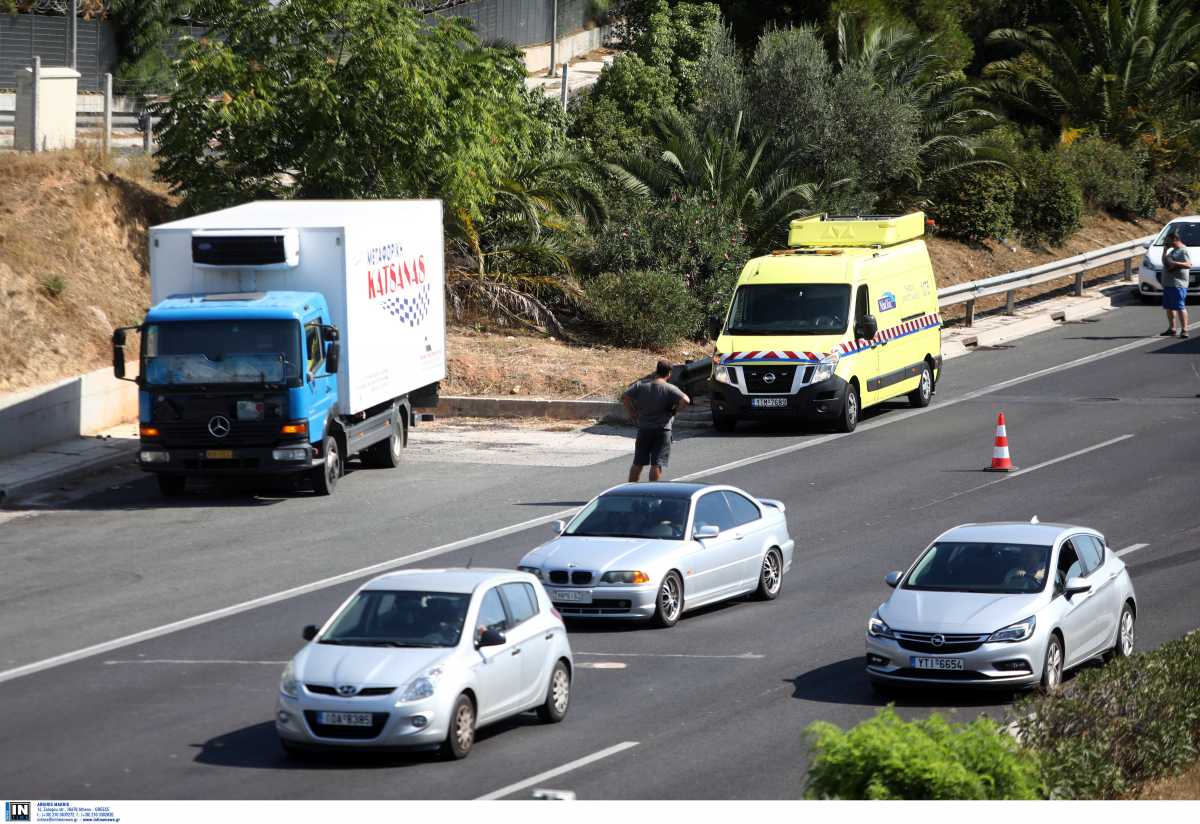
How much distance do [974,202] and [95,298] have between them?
72.4 ft

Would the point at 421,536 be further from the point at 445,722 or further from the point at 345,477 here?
the point at 445,722

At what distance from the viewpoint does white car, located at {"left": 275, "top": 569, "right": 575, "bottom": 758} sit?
1212cm

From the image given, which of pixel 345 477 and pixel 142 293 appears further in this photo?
pixel 142 293

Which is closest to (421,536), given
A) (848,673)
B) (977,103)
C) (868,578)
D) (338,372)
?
(338,372)

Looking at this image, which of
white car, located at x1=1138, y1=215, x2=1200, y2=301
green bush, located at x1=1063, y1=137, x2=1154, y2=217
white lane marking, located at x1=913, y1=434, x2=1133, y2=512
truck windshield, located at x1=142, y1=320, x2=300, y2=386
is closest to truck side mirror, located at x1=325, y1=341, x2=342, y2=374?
truck windshield, located at x1=142, y1=320, x2=300, y2=386

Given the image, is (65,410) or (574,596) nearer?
(574,596)

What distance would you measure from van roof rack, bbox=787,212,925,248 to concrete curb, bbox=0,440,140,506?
1159cm

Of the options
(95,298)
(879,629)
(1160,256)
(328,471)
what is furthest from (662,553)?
(1160,256)

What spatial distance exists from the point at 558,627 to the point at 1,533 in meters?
10.9

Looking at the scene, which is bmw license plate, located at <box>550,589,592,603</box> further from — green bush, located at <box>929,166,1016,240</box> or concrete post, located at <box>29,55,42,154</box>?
green bush, located at <box>929,166,1016,240</box>

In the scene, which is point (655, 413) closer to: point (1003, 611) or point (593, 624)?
point (593, 624)

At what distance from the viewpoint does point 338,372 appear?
24.3 meters

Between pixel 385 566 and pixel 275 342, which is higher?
pixel 275 342

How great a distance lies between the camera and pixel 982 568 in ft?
49.3
